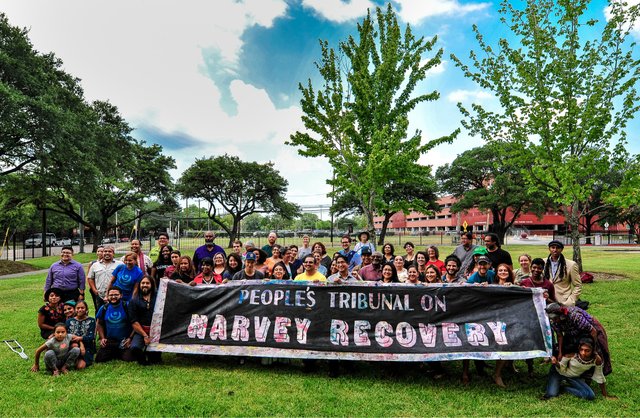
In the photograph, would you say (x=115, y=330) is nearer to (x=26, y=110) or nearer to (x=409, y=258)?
Result: (x=409, y=258)

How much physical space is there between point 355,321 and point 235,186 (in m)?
33.8

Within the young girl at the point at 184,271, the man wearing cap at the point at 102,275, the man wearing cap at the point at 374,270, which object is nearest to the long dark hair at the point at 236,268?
the young girl at the point at 184,271

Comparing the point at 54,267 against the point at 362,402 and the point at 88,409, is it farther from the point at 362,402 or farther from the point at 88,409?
the point at 362,402

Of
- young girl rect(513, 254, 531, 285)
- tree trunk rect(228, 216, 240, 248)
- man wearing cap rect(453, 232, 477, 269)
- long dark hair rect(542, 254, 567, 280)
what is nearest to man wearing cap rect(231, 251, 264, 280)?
man wearing cap rect(453, 232, 477, 269)

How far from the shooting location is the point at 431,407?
4.10m

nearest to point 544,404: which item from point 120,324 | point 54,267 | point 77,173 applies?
point 120,324

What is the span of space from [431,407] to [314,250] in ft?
11.9

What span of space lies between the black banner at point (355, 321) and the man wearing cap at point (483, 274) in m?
0.39

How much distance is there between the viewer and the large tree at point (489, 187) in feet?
120

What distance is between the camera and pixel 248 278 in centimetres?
572

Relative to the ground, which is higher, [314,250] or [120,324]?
[314,250]

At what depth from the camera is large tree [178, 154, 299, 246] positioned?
36500 mm

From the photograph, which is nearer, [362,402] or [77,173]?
[362,402]

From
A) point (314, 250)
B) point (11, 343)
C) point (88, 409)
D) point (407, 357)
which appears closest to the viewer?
point (88, 409)
